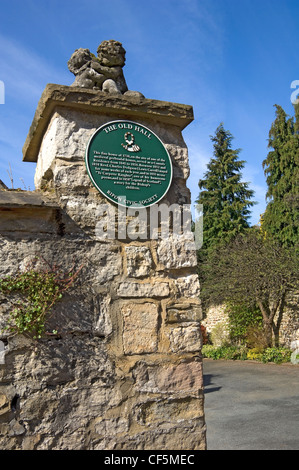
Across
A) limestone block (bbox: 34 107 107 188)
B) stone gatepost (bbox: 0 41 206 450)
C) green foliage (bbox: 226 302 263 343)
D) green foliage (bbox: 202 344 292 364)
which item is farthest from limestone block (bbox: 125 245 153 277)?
green foliage (bbox: 226 302 263 343)

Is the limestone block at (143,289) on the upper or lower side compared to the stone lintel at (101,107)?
lower

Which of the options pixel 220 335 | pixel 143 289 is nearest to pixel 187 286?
→ pixel 143 289

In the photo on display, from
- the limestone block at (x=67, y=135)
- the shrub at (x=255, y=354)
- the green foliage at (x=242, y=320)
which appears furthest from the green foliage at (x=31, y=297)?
the green foliage at (x=242, y=320)

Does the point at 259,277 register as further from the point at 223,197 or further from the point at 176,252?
the point at 176,252

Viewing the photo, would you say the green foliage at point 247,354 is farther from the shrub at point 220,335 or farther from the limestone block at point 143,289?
the limestone block at point 143,289

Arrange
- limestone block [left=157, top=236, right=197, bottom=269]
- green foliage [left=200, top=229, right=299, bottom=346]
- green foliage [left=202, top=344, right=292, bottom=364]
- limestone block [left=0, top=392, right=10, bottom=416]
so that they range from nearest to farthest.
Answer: limestone block [left=0, top=392, right=10, bottom=416] < limestone block [left=157, top=236, right=197, bottom=269] < green foliage [left=202, top=344, right=292, bottom=364] < green foliage [left=200, top=229, right=299, bottom=346]

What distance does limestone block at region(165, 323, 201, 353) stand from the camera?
9.14ft

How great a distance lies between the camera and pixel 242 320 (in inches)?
644

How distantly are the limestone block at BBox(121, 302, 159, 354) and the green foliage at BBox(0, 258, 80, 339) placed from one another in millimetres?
470

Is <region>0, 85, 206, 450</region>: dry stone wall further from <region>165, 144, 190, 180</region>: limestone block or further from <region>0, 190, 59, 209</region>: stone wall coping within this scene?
<region>165, 144, 190, 180</region>: limestone block

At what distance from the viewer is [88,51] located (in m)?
3.27

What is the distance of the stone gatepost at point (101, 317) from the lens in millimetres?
2457

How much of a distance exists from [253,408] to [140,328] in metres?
5.74
